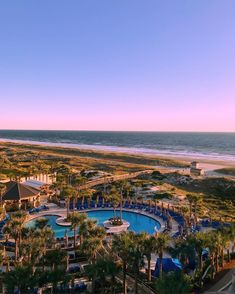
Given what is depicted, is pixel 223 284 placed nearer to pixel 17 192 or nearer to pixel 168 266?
pixel 168 266

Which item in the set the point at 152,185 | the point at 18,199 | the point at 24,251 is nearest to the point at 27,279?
the point at 24,251

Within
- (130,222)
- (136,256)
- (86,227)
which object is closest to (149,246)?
(136,256)

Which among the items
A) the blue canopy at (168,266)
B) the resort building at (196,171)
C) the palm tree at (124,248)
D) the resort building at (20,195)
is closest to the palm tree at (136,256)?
the palm tree at (124,248)

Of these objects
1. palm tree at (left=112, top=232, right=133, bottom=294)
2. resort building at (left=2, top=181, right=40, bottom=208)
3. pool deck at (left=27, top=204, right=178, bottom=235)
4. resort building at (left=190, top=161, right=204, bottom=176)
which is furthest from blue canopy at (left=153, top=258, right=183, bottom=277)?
resort building at (left=190, top=161, right=204, bottom=176)

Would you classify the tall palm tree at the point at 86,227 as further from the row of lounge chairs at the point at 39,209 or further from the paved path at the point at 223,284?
the row of lounge chairs at the point at 39,209

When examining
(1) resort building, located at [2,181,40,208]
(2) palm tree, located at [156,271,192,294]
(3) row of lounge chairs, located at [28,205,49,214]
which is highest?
(2) palm tree, located at [156,271,192,294]

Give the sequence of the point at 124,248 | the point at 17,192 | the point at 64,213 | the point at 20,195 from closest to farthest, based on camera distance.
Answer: the point at 124,248
the point at 64,213
the point at 20,195
the point at 17,192

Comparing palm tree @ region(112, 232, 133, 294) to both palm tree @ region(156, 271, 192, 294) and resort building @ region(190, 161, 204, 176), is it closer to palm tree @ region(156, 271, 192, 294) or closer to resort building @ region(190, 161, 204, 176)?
palm tree @ region(156, 271, 192, 294)
